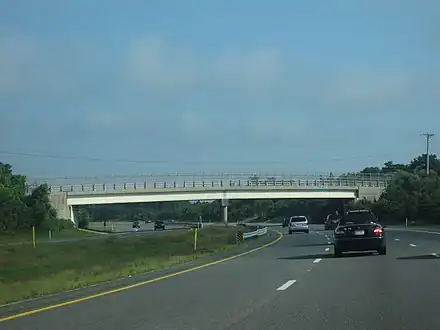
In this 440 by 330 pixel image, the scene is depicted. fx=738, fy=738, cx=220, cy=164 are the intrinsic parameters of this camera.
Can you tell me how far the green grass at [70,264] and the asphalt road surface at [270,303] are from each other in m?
3.23

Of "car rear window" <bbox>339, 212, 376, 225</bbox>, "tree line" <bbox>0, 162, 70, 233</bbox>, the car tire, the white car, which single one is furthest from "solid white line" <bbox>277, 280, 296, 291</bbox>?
"tree line" <bbox>0, 162, 70, 233</bbox>

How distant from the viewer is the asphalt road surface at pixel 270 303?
37.2 feet

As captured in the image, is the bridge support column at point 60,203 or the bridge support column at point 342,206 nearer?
the bridge support column at point 60,203

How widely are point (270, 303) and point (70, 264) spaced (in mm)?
20980

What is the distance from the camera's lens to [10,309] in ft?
45.6

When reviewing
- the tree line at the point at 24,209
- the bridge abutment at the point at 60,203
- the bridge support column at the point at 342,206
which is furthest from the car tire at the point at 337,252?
the bridge support column at the point at 342,206

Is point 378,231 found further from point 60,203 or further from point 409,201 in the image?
point 409,201

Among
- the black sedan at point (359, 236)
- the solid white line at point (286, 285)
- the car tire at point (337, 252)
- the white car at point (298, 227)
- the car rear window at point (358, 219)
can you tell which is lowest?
the white car at point (298, 227)

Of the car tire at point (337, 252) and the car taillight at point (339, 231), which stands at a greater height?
the car taillight at point (339, 231)

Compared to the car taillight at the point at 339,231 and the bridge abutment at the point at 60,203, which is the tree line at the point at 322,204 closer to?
the bridge abutment at the point at 60,203

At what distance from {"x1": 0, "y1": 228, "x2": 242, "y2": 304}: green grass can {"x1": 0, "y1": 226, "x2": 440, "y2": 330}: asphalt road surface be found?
10.6 ft

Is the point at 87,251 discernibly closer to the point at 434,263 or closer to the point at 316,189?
the point at 434,263

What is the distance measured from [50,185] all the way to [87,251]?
155 feet

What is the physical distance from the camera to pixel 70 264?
109 feet
